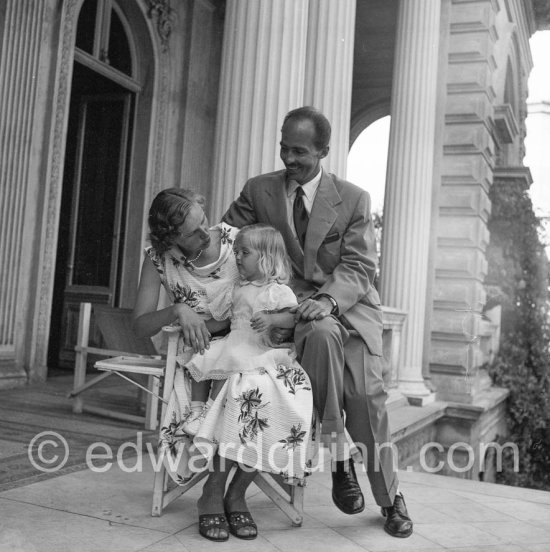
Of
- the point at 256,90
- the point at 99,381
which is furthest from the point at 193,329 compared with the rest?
the point at 99,381

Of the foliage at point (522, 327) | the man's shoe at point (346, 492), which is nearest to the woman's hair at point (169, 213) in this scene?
the man's shoe at point (346, 492)

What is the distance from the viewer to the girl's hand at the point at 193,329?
2.98m

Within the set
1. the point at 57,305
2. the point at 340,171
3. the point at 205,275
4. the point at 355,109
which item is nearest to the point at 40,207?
the point at 57,305

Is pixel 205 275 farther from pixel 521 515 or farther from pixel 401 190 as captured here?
pixel 401 190

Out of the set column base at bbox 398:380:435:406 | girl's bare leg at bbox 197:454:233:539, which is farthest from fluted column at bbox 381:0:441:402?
girl's bare leg at bbox 197:454:233:539

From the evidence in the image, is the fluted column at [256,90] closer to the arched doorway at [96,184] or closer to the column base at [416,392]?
the arched doorway at [96,184]

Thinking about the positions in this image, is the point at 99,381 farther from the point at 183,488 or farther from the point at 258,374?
the point at 258,374

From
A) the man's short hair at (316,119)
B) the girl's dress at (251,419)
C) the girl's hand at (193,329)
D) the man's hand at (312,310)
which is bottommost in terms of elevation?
the girl's dress at (251,419)

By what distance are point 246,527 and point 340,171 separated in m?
3.47

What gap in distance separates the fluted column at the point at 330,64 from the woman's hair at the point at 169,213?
3016 mm

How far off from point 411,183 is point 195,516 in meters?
6.43

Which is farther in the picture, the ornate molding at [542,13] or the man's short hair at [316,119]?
the ornate molding at [542,13]

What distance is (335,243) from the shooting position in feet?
10.7

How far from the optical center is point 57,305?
9102mm
